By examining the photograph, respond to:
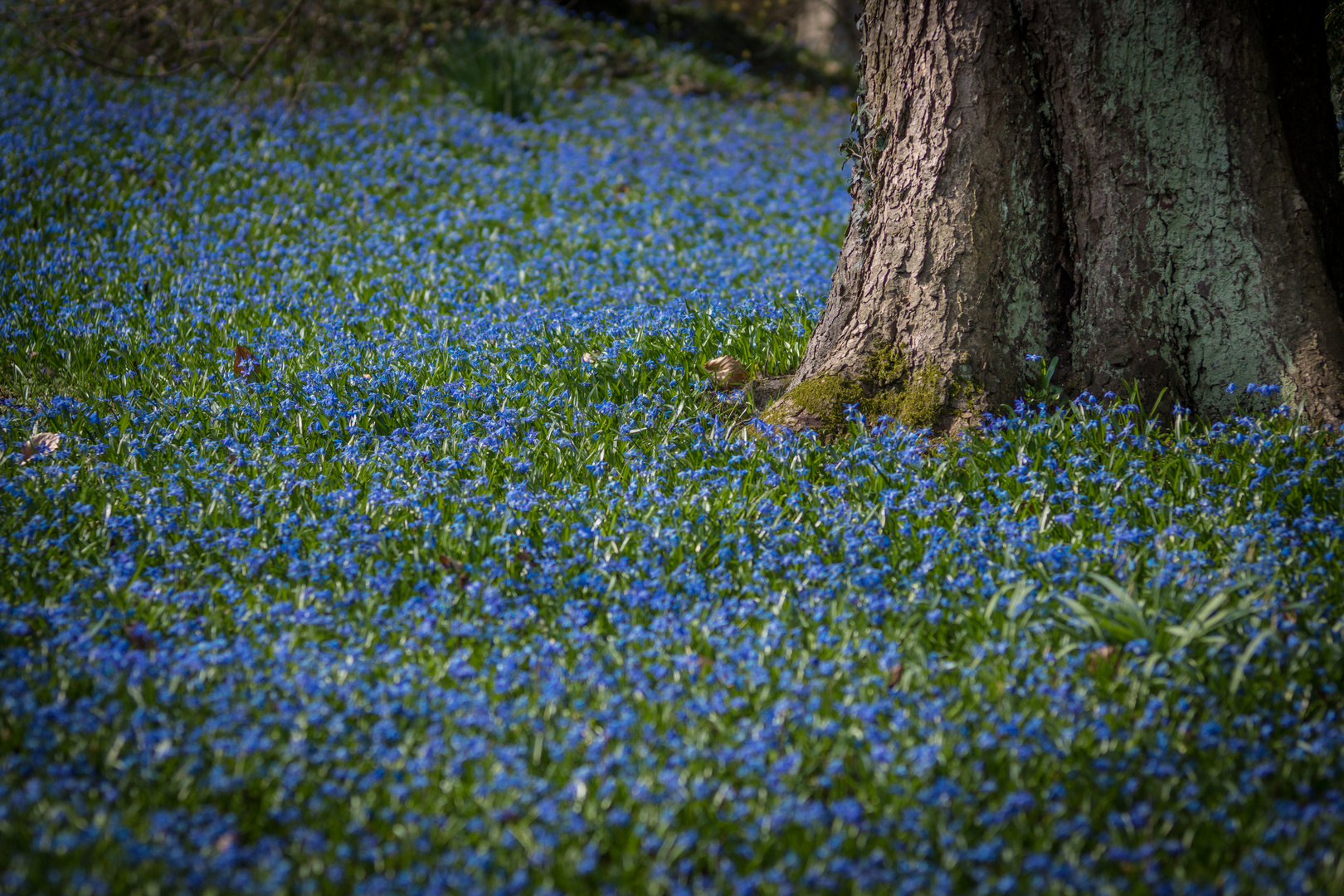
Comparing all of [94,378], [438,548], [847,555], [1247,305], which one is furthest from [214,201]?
[1247,305]

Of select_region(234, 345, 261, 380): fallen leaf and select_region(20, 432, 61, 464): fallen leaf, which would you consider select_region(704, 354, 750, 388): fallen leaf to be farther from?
select_region(20, 432, 61, 464): fallen leaf

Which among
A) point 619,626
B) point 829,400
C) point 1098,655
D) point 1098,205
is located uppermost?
point 1098,205

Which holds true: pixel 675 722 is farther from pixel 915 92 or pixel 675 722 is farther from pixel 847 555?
pixel 915 92

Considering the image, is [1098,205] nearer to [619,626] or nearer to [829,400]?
[829,400]

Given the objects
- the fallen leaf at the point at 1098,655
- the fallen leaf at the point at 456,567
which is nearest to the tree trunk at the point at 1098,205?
the fallen leaf at the point at 1098,655

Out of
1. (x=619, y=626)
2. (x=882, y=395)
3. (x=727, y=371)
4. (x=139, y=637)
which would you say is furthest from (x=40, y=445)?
(x=882, y=395)

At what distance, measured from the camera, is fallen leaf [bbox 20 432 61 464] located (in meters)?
4.02

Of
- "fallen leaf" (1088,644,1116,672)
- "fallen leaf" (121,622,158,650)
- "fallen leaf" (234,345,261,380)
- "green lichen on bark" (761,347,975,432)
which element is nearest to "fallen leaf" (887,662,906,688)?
"fallen leaf" (1088,644,1116,672)

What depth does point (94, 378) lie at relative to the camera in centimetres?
480

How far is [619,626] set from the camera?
9.57 feet

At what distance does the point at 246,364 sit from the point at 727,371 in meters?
2.38

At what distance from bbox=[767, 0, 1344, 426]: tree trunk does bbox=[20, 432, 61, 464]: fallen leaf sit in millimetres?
3134

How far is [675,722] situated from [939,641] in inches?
34.2

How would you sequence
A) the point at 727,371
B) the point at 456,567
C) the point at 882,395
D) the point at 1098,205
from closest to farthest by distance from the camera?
the point at 456,567 → the point at 1098,205 → the point at 882,395 → the point at 727,371
